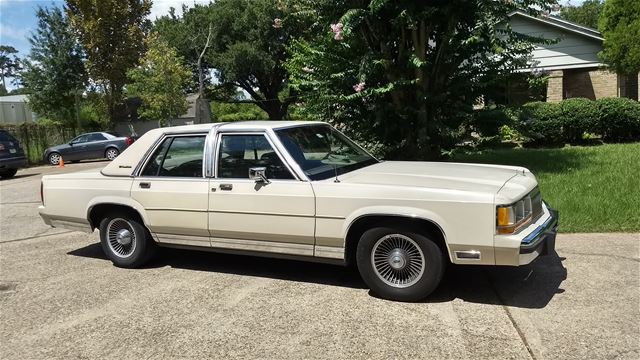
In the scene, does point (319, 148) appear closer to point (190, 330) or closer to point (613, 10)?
point (190, 330)

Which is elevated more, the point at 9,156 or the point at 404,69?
the point at 404,69

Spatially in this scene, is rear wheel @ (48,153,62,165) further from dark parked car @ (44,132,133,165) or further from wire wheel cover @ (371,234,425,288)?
wire wheel cover @ (371,234,425,288)

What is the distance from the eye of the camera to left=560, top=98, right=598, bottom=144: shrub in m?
14.3

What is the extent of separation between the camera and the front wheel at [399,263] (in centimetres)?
450

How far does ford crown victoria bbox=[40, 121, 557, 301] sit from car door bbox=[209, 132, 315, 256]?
11 millimetres

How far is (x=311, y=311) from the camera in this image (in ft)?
15.0

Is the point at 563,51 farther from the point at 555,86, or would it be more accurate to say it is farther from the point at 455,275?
the point at 455,275

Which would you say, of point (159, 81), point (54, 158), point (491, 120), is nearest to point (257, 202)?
point (491, 120)

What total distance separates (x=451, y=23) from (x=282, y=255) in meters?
6.20

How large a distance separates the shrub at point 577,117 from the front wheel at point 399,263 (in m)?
11.6

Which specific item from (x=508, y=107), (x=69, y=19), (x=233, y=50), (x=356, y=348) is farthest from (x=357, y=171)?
(x=233, y=50)

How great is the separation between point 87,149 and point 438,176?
21325 mm

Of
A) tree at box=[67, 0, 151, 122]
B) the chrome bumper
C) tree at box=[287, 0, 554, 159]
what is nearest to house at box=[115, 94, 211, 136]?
tree at box=[67, 0, 151, 122]

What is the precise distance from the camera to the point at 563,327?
4035mm
